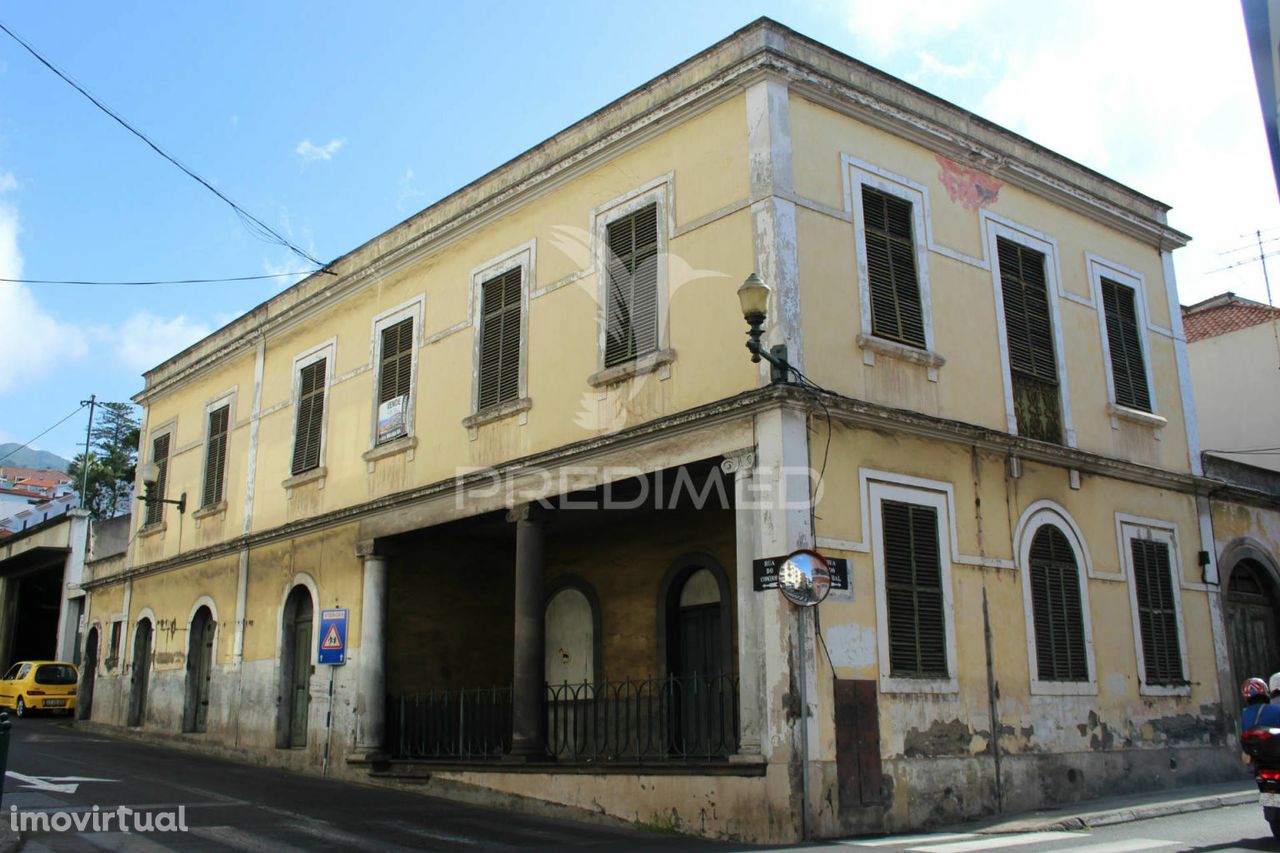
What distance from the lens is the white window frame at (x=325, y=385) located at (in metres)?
19.1

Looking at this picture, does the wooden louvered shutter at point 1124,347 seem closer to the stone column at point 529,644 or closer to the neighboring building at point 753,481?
the neighboring building at point 753,481

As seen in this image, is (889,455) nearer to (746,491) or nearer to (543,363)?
(746,491)

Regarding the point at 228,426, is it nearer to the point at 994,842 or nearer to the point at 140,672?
the point at 140,672

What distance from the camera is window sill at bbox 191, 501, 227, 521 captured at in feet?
71.8

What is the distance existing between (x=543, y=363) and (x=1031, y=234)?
6.90 metres

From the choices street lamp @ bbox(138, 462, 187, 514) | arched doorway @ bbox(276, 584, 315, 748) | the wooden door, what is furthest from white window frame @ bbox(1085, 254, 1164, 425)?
street lamp @ bbox(138, 462, 187, 514)

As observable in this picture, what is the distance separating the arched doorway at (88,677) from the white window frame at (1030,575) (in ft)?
69.3

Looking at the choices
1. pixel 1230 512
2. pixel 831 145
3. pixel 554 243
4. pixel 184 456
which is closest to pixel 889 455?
pixel 831 145

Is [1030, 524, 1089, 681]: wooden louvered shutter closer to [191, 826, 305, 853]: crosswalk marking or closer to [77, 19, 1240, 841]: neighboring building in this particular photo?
[77, 19, 1240, 841]: neighboring building

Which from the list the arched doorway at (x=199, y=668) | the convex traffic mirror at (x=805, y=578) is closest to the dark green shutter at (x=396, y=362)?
the arched doorway at (x=199, y=668)

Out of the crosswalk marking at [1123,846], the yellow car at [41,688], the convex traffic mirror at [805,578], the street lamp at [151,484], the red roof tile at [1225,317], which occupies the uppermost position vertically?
the red roof tile at [1225,317]

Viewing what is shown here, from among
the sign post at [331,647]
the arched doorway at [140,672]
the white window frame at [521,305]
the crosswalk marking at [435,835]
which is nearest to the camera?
the crosswalk marking at [435,835]

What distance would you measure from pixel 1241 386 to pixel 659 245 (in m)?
15.6

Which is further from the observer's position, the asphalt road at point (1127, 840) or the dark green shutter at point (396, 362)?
the dark green shutter at point (396, 362)
